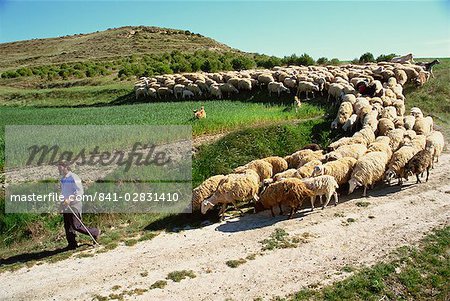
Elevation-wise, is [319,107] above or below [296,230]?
above

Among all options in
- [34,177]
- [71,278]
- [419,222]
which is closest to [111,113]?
[34,177]

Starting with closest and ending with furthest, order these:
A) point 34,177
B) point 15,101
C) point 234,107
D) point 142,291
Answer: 1. point 142,291
2. point 34,177
3. point 234,107
4. point 15,101

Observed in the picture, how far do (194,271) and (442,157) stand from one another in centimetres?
1220

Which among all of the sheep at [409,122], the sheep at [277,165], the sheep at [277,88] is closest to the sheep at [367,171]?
the sheep at [277,165]

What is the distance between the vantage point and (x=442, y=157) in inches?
639

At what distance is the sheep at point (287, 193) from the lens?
11.5 meters

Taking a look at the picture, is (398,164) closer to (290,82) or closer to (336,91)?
(336,91)

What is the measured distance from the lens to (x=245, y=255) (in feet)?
31.8

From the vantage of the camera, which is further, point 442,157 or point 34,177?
point 442,157

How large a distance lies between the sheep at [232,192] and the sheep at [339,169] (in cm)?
201

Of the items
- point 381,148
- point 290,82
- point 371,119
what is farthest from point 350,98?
point 381,148

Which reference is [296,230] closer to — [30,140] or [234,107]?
[30,140]

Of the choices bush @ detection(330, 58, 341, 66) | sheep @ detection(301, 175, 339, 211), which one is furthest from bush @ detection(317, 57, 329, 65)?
sheep @ detection(301, 175, 339, 211)

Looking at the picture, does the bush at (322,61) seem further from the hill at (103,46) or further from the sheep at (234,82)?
the hill at (103,46)
